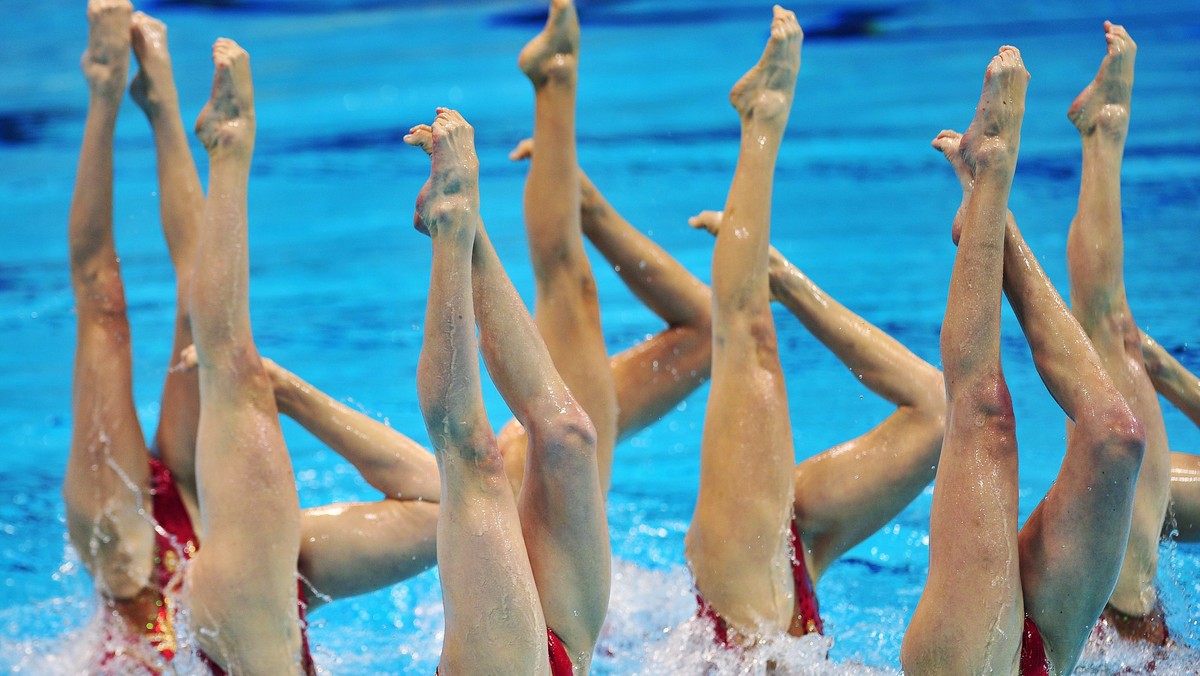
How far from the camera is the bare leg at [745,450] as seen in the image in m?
2.29

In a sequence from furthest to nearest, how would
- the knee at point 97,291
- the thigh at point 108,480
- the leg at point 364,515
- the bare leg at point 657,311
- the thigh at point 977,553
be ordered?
the bare leg at point 657,311, the knee at point 97,291, the thigh at point 108,480, the leg at point 364,515, the thigh at point 977,553

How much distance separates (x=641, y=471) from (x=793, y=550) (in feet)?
4.64

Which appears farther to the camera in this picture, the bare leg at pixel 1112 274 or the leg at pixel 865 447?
the leg at pixel 865 447

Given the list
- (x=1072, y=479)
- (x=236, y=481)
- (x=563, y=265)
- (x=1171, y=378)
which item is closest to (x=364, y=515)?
(x=236, y=481)

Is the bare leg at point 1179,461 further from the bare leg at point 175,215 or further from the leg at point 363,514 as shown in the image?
the bare leg at point 175,215

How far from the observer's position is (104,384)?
8.23ft

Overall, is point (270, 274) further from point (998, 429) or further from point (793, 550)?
point (998, 429)

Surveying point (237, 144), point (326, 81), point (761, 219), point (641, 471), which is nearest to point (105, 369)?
point (237, 144)

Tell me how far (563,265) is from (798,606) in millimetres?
779

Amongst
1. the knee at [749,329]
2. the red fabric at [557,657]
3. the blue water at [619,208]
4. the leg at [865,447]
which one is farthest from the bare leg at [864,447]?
the red fabric at [557,657]

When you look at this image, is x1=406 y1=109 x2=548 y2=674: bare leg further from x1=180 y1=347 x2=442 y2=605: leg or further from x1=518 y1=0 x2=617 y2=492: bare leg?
x1=518 y1=0 x2=617 y2=492: bare leg

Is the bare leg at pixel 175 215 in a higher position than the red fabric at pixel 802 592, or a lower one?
higher

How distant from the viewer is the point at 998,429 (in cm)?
187

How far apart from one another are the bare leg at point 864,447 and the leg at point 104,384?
47.6 inches
